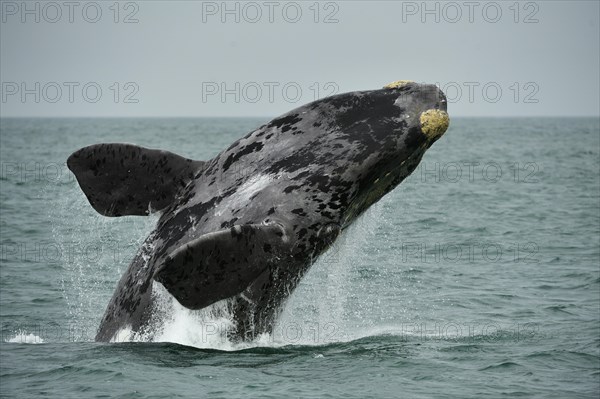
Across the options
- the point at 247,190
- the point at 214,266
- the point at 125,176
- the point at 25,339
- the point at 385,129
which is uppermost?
the point at 385,129

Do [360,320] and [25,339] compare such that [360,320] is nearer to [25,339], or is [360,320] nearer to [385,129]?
[25,339]

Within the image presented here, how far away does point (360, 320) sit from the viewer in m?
16.4

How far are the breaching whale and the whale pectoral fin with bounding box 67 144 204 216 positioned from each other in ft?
0.04

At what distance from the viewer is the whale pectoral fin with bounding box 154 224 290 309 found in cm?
996

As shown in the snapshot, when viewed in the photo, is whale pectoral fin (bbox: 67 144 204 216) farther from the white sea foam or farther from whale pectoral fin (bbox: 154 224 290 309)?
the white sea foam

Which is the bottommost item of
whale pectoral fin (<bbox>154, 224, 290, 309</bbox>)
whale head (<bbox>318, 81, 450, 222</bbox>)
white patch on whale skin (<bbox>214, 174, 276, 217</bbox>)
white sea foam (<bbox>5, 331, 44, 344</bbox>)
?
white sea foam (<bbox>5, 331, 44, 344</bbox>)

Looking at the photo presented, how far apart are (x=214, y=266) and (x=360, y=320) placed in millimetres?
6562

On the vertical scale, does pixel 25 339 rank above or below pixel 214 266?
below

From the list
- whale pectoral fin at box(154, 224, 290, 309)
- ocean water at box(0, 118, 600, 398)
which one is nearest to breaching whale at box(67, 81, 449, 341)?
whale pectoral fin at box(154, 224, 290, 309)

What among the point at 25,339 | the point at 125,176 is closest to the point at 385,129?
the point at 125,176

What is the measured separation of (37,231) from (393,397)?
1793 cm

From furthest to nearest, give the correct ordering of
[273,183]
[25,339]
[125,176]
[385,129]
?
[25,339]
[125,176]
[385,129]
[273,183]

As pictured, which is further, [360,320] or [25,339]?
[360,320]

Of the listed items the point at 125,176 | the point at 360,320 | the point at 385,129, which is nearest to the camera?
the point at 385,129
